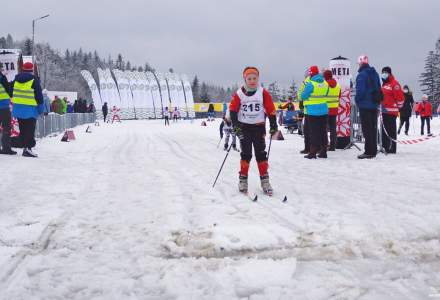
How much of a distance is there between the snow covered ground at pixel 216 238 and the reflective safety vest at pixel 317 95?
3203 mm

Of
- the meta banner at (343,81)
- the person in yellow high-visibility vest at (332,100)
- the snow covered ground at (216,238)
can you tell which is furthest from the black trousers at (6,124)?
the meta banner at (343,81)

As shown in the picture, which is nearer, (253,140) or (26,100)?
(253,140)

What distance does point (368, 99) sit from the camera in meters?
9.26

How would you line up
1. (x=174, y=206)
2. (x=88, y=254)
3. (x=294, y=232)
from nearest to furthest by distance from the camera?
1. (x=88, y=254)
2. (x=294, y=232)
3. (x=174, y=206)

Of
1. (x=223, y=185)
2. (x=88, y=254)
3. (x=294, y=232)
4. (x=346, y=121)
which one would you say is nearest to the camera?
(x=88, y=254)

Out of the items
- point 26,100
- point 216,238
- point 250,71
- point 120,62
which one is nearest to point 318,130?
point 250,71

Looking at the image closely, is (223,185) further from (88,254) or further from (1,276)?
(1,276)

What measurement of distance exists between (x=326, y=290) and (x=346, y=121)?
32.2 feet

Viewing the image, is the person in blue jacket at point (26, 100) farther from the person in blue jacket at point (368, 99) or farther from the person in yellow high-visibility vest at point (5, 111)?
the person in blue jacket at point (368, 99)

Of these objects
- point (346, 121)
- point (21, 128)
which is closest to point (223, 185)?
point (21, 128)

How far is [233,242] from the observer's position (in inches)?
133

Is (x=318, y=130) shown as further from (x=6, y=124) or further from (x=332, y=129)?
(x=6, y=124)

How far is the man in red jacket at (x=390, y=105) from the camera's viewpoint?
9.78 meters

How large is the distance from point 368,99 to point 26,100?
759 cm
